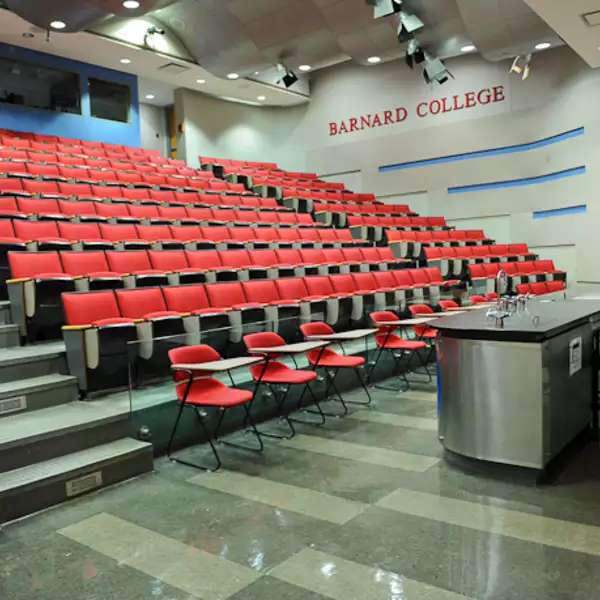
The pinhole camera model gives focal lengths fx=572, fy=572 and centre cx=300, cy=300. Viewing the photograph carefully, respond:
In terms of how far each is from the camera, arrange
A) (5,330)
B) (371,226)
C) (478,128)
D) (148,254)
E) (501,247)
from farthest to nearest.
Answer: (478,128)
(501,247)
(371,226)
(148,254)
(5,330)

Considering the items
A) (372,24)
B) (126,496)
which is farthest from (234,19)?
(126,496)

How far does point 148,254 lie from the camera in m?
5.29

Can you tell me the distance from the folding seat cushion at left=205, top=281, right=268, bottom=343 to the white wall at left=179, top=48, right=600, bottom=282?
737 centimetres

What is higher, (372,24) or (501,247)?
(372,24)

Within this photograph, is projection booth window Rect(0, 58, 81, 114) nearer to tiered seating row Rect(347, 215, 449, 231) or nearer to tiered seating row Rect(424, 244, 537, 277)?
tiered seating row Rect(347, 215, 449, 231)

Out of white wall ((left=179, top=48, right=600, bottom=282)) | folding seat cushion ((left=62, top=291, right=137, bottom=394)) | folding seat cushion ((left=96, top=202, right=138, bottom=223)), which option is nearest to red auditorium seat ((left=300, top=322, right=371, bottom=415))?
folding seat cushion ((left=62, top=291, right=137, bottom=394))

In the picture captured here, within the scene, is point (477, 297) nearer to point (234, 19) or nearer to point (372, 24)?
point (372, 24)

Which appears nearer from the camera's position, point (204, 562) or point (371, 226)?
point (204, 562)

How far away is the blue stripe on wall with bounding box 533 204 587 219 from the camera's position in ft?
33.3

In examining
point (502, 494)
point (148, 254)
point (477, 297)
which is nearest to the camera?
point (502, 494)

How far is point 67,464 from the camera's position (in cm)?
288

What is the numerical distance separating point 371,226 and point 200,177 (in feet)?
10.1

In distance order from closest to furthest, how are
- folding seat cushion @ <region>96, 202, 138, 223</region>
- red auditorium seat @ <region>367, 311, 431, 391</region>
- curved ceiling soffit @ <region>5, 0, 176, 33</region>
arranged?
red auditorium seat @ <region>367, 311, 431, 391</region> → folding seat cushion @ <region>96, 202, 138, 223</region> → curved ceiling soffit @ <region>5, 0, 176, 33</region>

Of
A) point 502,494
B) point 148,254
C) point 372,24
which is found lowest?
point 502,494
